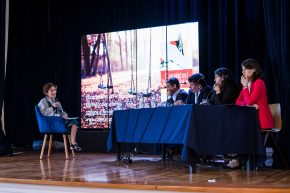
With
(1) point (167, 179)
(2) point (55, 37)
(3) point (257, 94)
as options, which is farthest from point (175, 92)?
(2) point (55, 37)

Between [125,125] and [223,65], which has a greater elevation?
[223,65]

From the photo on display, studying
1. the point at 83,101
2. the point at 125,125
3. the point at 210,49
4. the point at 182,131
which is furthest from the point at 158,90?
the point at 182,131

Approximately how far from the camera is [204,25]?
6016mm

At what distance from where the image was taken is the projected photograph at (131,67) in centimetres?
609

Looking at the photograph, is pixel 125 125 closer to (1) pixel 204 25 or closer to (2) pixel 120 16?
(1) pixel 204 25

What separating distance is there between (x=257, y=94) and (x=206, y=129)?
81 cm

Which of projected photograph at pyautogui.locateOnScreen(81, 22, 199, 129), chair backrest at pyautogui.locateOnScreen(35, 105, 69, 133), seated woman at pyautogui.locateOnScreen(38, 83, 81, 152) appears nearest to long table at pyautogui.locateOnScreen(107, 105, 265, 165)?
chair backrest at pyautogui.locateOnScreen(35, 105, 69, 133)

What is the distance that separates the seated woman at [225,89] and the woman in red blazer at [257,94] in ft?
0.46

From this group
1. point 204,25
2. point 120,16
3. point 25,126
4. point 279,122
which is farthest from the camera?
point 25,126

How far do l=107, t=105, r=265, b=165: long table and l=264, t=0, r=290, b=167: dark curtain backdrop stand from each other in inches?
22.9

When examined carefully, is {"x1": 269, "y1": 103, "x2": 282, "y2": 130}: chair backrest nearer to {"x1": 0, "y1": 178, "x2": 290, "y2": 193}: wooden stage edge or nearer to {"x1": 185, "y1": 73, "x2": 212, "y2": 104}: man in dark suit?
{"x1": 185, "y1": 73, "x2": 212, "y2": 104}: man in dark suit

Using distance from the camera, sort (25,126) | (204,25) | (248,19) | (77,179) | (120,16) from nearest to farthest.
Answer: (77,179), (248,19), (204,25), (120,16), (25,126)

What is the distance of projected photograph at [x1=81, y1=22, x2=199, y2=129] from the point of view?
20.0 ft

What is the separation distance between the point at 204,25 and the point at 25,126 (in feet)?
12.3
